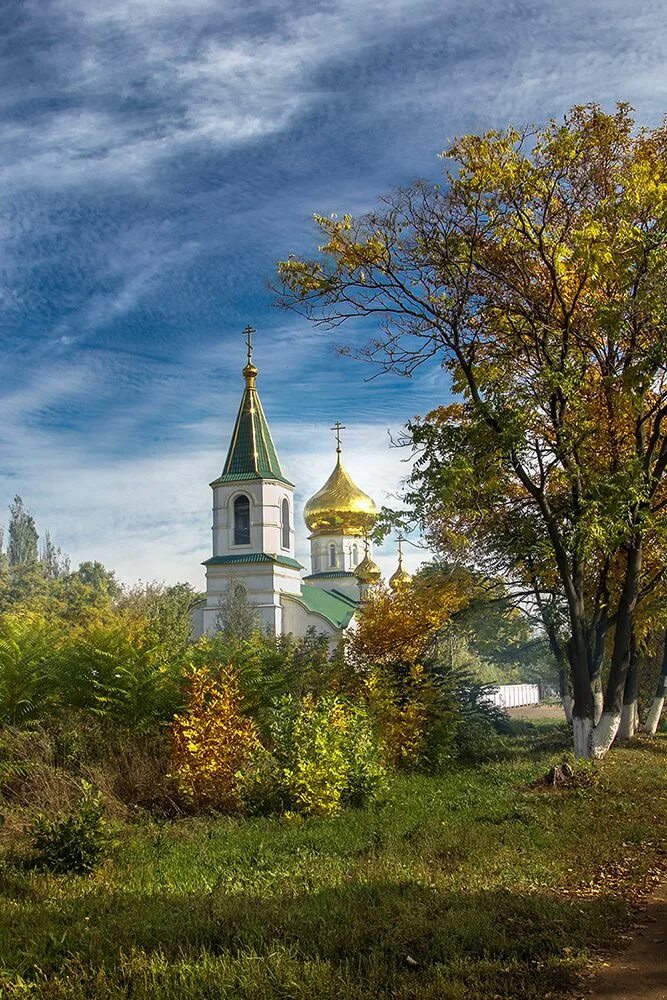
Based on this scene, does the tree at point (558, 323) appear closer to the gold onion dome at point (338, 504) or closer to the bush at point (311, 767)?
the bush at point (311, 767)

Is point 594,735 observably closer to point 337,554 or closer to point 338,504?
point 338,504

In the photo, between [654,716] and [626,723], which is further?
[654,716]

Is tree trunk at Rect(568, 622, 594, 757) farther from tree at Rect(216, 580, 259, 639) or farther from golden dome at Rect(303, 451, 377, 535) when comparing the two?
golden dome at Rect(303, 451, 377, 535)

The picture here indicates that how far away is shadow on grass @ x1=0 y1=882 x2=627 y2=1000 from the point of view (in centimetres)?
511

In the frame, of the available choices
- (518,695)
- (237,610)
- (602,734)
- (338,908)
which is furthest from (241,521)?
(338,908)

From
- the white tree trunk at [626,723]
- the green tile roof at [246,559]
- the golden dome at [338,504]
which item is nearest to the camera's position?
the white tree trunk at [626,723]

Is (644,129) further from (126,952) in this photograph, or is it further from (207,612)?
(207,612)

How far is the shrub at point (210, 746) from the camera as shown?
10461 millimetres

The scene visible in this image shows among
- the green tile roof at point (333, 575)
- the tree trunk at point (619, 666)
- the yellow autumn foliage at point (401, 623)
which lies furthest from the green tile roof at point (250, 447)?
the tree trunk at point (619, 666)

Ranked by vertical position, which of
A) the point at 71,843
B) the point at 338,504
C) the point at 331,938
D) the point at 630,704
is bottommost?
the point at 331,938

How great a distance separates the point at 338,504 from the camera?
59.5 meters

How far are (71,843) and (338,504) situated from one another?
5190 centimetres

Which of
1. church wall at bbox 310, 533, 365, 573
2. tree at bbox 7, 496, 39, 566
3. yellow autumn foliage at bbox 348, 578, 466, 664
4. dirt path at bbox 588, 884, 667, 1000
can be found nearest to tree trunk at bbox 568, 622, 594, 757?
yellow autumn foliage at bbox 348, 578, 466, 664

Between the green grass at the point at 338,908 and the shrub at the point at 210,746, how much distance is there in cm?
69
